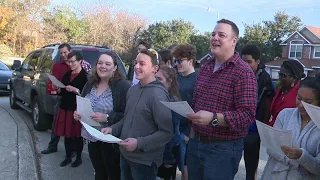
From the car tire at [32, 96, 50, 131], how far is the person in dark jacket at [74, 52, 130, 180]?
359 cm

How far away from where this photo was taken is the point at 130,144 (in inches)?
103

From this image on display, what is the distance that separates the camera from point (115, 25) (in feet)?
107

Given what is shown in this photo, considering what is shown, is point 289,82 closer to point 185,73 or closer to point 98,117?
point 185,73

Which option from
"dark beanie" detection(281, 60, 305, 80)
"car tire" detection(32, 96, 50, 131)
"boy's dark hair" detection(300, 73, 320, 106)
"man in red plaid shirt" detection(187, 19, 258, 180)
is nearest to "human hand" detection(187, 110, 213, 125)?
"man in red plaid shirt" detection(187, 19, 258, 180)

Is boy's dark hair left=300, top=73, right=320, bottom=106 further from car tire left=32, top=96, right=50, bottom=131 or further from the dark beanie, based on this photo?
car tire left=32, top=96, right=50, bottom=131

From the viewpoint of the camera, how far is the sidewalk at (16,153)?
14.2 feet

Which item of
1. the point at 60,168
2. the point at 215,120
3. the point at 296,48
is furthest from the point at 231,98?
the point at 296,48

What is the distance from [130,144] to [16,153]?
330cm

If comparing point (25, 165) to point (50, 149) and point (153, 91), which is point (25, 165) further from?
→ point (153, 91)

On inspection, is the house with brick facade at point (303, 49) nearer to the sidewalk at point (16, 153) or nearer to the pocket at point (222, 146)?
the sidewalk at point (16, 153)

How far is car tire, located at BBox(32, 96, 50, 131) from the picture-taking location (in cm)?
677

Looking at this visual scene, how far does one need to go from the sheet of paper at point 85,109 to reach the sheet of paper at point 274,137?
176cm

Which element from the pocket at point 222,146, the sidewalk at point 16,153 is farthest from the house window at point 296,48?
the pocket at point 222,146

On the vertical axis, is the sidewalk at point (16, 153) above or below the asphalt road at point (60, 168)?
above
